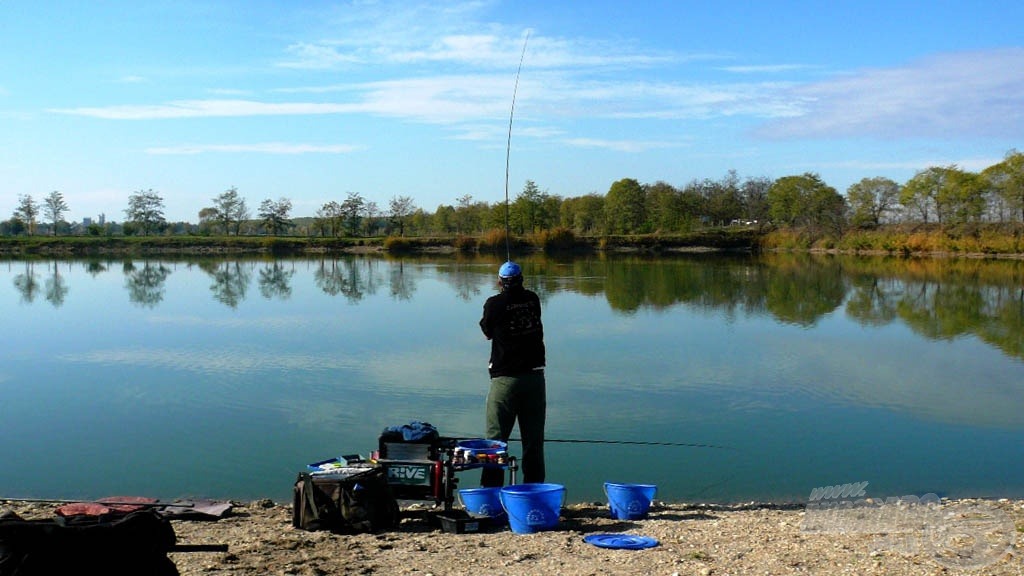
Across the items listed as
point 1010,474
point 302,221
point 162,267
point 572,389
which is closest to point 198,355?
point 572,389

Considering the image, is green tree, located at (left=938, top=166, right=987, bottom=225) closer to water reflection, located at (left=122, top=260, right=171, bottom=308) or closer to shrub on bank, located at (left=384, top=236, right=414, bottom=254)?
shrub on bank, located at (left=384, top=236, right=414, bottom=254)

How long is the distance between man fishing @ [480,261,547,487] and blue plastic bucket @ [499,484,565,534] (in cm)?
63

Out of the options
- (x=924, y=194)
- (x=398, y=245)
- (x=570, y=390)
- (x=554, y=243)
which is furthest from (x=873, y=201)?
(x=570, y=390)

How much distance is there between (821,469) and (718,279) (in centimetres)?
2504

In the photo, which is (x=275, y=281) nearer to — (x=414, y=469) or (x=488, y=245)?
(x=488, y=245)

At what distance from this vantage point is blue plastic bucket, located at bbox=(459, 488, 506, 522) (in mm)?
5812

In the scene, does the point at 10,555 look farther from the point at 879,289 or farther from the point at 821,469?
the point at 879,289

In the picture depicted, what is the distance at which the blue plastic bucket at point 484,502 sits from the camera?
229 inches

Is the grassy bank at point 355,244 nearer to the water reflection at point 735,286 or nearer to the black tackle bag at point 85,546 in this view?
the water reflection at point 735,286

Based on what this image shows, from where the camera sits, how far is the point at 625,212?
65.4m

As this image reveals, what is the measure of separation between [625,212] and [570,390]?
5468 cm

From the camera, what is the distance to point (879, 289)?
2959 centimetres

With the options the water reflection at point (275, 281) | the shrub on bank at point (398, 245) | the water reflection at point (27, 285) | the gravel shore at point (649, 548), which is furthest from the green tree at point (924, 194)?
the gravel shore at point (649, 548)

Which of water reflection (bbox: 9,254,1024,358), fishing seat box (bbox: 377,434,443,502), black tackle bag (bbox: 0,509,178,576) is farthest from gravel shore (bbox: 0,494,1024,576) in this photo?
water reflection (bbox: 9,254,1024,358)
